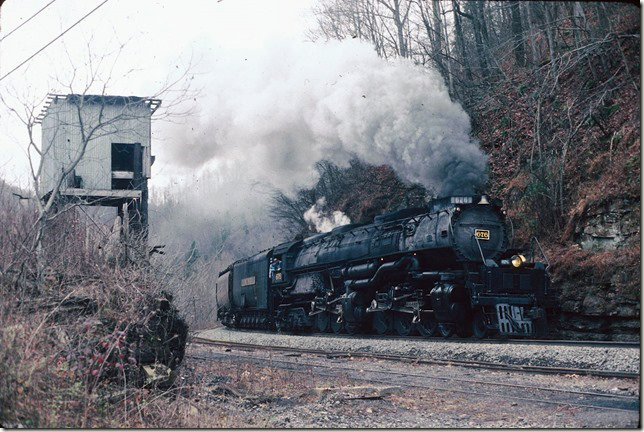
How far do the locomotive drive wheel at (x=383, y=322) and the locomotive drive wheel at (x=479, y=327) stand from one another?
3.02 m

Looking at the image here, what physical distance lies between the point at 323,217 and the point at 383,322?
6818 mm

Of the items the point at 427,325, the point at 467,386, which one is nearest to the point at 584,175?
the point at 427,325

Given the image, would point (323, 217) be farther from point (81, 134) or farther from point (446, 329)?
point (81, 134)

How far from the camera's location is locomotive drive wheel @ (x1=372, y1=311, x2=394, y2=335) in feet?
62.1

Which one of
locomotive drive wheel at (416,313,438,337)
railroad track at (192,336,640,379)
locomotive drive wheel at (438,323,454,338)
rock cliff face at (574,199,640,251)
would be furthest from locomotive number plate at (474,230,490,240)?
railroad track at (192,336,640,379)

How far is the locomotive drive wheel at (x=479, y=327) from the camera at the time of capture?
1611cm

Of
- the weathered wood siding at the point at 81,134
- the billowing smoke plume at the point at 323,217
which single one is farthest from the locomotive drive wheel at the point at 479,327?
the billowing smoke plume at the point at 323,217

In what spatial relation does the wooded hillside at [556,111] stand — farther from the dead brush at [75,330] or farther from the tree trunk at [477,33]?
the dead brush at [75,330]

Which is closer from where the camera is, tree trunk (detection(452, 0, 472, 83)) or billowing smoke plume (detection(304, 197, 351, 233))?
tree trunk (detection(452, 0, 472, 83))

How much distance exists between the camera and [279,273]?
77.4 ft

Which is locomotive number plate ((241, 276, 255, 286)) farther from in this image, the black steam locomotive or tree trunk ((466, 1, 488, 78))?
tree trunk ((466, 1, 488, 78))

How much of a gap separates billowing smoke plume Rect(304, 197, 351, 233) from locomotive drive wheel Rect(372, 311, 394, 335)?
5774 millimetres

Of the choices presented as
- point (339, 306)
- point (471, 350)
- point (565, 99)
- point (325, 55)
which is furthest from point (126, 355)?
point (565, 99)

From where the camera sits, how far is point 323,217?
25172mm
